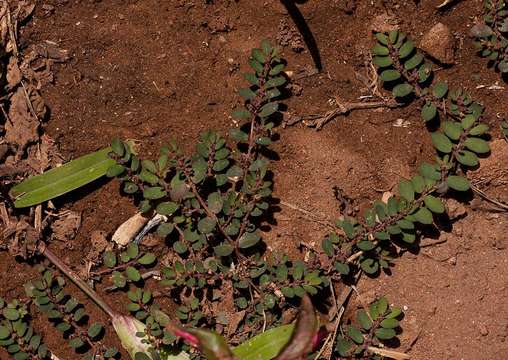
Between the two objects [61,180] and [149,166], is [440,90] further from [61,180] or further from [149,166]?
[61,180]

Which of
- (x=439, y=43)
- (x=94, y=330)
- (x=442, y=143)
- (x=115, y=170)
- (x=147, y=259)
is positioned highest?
(x=439, y=43)

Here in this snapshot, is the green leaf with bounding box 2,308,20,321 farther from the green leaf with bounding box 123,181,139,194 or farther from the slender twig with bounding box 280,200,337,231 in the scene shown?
the slender twig with bounding box 280,200,337,231

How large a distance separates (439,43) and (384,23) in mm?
275

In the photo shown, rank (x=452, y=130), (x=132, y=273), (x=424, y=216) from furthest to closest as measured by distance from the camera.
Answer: (x=132, y=273) < (x=452, y=130) < (x=424, y=216)

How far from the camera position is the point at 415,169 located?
3234mm

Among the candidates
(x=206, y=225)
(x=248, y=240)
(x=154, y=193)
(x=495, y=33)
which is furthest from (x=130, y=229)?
(x=495, y=33)

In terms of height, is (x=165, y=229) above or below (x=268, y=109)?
below

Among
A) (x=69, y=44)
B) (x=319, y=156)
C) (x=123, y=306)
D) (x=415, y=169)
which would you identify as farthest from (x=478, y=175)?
(x=69, y=44)

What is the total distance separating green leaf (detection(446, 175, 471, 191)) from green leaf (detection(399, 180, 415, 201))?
0.55ft

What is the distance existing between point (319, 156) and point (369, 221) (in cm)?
41

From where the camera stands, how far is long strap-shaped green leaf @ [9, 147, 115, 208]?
10.6 ft

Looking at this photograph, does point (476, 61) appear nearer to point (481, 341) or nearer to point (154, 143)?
point (481, 341)

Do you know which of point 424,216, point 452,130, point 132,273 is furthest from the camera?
point 132,273

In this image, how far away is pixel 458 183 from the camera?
3006 millimetres
